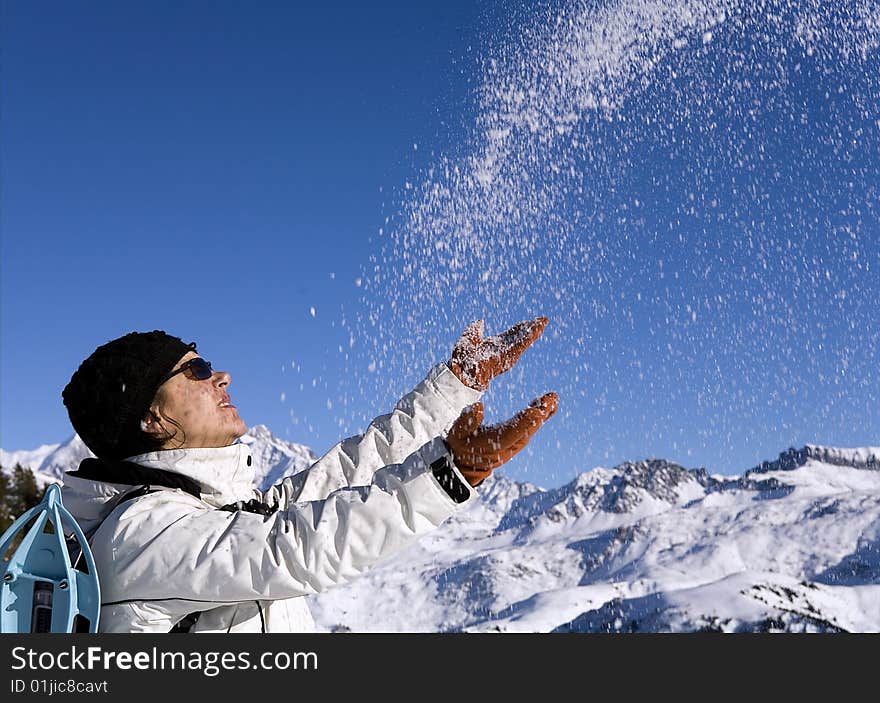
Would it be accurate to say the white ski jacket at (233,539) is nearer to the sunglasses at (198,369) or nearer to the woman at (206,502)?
the woman at (206,502)

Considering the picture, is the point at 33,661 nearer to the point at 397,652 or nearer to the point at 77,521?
the point at 77,521

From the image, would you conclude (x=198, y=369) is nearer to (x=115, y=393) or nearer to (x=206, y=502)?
(x=115, y=393)

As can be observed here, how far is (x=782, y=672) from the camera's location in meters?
4.38

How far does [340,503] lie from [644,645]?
2.13 m

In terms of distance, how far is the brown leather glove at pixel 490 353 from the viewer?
514 centimetres

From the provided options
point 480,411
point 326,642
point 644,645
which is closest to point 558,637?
point 644,645

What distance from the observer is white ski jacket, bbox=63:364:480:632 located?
2922 millimetres

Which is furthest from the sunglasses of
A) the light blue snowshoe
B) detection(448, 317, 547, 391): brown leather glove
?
detection(448, 317, 547, 391): brown leather glove

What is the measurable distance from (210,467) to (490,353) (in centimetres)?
216

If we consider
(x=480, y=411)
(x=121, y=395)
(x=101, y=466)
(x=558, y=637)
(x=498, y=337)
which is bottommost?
(x=558, y=637)

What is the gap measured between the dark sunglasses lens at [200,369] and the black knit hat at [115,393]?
0.43 feet

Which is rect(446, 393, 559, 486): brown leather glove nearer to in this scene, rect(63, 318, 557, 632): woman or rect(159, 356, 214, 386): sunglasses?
rect(63, 318, 557, 632): woman

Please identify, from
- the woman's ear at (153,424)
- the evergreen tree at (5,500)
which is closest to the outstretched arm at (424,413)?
the woman's ear at (153,424)

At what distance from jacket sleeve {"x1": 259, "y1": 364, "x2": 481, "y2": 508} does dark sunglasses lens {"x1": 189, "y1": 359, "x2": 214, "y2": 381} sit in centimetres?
114
